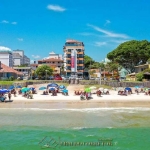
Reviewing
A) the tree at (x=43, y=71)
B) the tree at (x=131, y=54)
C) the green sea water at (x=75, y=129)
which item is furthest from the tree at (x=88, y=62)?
the green sea water at (x=75, y=129)

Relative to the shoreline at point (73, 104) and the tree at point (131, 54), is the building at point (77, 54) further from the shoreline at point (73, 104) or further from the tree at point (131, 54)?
the shoreline at point (73, 104)

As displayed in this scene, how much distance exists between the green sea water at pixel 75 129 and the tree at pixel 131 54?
56.2 metres

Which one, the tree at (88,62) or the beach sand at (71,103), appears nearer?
the beach sand at (71,103)

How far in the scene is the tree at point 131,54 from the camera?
8556cm

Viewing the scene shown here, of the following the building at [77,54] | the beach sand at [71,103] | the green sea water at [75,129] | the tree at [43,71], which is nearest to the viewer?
the green sea water at [75,129]

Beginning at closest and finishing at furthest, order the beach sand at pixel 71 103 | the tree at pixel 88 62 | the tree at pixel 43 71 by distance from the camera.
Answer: the beach sand at pixel 71 103 → the tree at pixel 43 71 → the tree at pixel 88 62

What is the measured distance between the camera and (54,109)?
3288 centimetres

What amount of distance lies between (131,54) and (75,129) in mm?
67465

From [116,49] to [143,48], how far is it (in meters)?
8.96

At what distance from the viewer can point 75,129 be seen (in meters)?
22.5

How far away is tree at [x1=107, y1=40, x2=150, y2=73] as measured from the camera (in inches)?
3369

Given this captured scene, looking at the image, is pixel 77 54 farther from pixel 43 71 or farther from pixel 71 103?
pixel 71 103

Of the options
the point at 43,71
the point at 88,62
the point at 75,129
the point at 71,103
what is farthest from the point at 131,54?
the point at 75,129

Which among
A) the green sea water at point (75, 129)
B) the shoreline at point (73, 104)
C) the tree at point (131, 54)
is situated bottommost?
the green sea water at point (75, 129)
